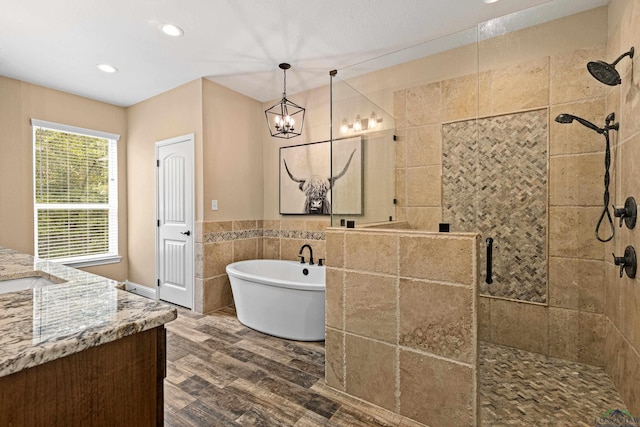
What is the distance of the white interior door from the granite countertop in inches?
93.5

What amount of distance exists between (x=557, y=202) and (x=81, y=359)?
250cm

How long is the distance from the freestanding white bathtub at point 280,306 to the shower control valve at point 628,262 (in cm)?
188

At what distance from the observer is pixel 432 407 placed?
1.54m

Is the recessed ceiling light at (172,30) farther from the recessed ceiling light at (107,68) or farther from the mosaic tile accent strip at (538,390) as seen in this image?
the mosaic tile accent strip at (538,390)

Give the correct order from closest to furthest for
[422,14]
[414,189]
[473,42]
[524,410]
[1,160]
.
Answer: [524,410]
[473,42]
[422,14]
[414,189]
[1,160]

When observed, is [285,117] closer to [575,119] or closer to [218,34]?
[218,34]

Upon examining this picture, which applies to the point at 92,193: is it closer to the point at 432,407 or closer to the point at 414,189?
the point at 414,189

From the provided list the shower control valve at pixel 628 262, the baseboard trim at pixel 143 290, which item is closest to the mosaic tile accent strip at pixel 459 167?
the shower control valve at pixel 628 262

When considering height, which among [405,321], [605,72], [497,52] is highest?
[497,52]

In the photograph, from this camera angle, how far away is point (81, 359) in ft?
2.12

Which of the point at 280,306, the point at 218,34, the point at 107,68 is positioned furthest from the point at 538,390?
the point at 107,68

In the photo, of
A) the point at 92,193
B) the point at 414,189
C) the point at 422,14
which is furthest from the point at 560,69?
the point at 92,193

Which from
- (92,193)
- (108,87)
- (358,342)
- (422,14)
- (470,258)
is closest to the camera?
(470,258)

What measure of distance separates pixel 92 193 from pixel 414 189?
4.09 meters
